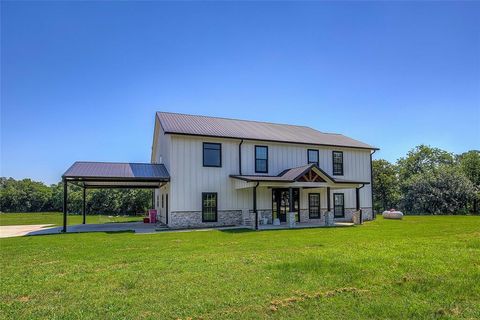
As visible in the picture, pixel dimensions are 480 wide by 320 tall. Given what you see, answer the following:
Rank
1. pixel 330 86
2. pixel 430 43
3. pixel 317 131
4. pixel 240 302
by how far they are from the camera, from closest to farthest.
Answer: pixel 240 302, pixel 430 43, pixel 330 86, pixel 317 131

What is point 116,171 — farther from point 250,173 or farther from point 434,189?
point 434,189

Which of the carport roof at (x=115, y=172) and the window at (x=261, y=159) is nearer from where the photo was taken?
the carport roof at (x=115, y=172)

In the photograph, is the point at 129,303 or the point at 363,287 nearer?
the point at 129,303

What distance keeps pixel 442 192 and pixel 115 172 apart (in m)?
28.7

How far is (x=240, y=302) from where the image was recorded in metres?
4.94

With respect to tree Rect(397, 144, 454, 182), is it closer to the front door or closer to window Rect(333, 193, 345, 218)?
window Rect(333, 193, 345, 218)

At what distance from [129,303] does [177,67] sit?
41.6 feet

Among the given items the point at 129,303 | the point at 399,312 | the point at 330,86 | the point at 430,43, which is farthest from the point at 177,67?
the point at 399,312

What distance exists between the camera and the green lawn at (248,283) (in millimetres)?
4668

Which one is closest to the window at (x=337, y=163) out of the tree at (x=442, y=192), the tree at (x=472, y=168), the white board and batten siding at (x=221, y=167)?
the white board and batten siding at (x=221, y=167)

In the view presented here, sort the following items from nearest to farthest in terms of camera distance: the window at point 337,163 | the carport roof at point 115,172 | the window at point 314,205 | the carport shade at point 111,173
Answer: the carport shade at point 111,173 → the carport roof at point 115,172 → the window at point 314,205 → the window at point 337,163

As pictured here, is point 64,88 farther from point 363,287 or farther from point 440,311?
point 440,311

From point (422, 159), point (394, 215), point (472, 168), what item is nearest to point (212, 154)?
point (394, 215)

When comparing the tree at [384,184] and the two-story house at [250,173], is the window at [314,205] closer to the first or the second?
the two-story house at [250,173]
